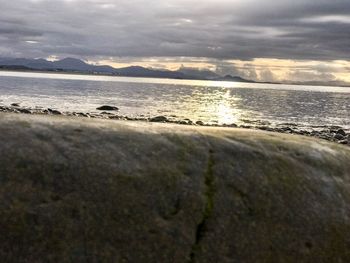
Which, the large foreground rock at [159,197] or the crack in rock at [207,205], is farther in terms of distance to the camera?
the crack in rock at [207,205]

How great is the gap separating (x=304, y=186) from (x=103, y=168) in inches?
183

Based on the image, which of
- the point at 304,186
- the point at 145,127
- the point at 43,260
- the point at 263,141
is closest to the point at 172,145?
the point at 145,127

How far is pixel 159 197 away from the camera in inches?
390

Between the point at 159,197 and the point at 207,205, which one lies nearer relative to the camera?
the point at 159,197

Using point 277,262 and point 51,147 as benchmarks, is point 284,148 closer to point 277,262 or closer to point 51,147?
point 277,262

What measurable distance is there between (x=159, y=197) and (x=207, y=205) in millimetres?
1031

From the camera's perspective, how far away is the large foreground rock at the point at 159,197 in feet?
30.1

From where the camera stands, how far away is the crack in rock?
373 inches

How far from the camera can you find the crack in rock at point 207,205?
31.1 feet

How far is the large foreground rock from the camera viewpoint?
9.16m

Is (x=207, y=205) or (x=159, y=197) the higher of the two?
(x=159, y=197)

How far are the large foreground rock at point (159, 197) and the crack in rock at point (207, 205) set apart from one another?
0.07 ft

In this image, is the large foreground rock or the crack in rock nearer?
the large foreground rock

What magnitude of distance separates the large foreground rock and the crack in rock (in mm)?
22
